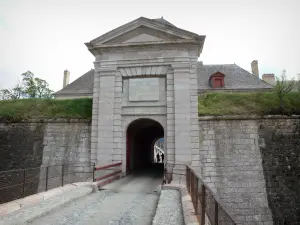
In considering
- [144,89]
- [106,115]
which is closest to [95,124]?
[106,115]

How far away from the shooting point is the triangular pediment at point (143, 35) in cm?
1061

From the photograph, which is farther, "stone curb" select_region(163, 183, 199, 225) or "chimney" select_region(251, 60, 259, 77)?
"chimney" select_region(251, 60, 259, 77)

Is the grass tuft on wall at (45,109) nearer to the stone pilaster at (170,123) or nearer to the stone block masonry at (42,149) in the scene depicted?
the stone block masonry at (42,149)

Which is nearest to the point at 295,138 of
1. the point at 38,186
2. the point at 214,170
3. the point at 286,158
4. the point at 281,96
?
the point at 286,158

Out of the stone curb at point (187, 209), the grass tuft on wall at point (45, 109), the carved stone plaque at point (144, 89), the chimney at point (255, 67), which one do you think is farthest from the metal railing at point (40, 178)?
the chimney at point (255, 67)

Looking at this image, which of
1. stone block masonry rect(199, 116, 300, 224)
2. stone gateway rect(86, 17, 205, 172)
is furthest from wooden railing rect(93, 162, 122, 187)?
stone block masonry rect(199, 116, 300, 224)

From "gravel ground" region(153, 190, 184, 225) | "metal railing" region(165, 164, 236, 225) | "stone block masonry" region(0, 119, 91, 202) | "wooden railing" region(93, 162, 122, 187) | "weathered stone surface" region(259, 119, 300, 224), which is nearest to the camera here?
"metal railing" region(165, 164, 236, 225)

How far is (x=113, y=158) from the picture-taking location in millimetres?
10492

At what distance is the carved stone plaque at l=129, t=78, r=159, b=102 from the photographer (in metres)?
10.8

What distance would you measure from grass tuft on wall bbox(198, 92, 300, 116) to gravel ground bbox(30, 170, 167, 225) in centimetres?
506

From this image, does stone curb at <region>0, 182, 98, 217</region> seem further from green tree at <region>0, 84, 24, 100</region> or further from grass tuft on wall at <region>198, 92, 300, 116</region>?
green tree at <region>0, 84, 24, 100</region>

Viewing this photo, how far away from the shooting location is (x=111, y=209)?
19.3 ft

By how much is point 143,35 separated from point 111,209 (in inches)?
314

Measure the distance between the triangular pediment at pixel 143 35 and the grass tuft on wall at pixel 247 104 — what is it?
3.05m
